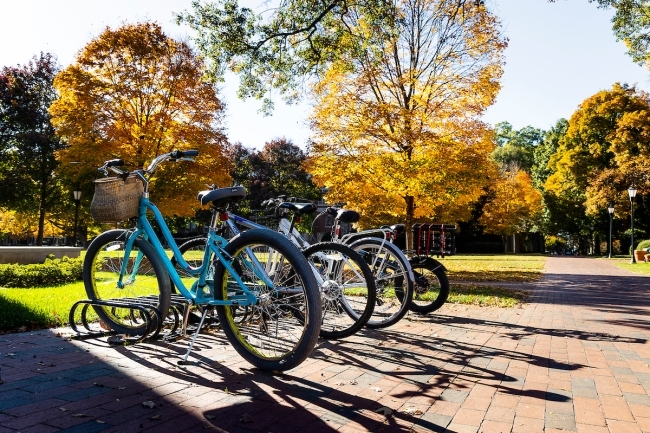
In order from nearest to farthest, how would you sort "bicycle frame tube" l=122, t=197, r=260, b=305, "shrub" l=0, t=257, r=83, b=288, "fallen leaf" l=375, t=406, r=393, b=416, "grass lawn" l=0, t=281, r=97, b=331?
1. "fallen leaf" l=375, t=406, r=393, b=416
2. "bicycle frame tube" l=122, t=197, r=260, b=305
3. "grass lawn" l=0, t=281, r=97, b=331
4. "shrub" l=0, t=257, r=83, b=288

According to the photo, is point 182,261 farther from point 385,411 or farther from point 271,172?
point 271,172

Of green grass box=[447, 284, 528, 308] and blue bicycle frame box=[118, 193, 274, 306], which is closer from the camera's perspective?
blue bicycle frame box=[118, 193, 274, 306]

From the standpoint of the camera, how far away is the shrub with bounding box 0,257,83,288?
9625 millimetres

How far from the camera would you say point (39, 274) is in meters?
10.0

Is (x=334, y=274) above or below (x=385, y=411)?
above

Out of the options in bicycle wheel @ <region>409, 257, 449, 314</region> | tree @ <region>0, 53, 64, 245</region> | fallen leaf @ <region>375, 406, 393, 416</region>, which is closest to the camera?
fallen leaf @ <region>375, 406, 393, 416</region>

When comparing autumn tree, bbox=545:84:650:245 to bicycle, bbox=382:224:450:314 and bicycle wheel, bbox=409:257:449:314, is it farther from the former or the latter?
bicycle wheel, bbox=409:257:449:314

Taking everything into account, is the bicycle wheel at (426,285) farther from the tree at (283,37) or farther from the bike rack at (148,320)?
the tree at (283,37)

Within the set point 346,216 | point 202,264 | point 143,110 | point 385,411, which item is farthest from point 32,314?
point 143,110

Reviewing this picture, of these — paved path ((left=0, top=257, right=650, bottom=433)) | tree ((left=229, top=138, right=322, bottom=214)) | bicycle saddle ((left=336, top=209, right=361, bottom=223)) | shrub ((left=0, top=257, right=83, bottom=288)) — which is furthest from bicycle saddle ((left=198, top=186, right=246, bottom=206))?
tree ((left=229, top=138, right=322, bottom=214))

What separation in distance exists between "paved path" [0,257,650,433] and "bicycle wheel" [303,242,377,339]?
0.23 metres

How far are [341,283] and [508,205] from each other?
3491cm

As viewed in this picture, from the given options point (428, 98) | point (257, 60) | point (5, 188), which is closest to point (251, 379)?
point (257, 60)

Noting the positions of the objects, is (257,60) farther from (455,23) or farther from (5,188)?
(5,188)
